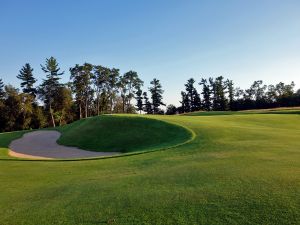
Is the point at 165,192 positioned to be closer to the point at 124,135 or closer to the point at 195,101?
the point at 124,135

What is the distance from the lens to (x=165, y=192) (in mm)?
7148

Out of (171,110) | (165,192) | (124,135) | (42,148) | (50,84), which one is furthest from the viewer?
(171,110)

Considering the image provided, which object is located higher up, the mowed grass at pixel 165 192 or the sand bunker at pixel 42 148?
the mowed grass at pixel 165 192

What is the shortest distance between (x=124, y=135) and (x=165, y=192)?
17235 millimetres

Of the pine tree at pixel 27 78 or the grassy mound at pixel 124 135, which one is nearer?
the grassy mound at pixel 124 135

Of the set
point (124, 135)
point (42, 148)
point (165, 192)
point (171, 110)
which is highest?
point (171, 110)

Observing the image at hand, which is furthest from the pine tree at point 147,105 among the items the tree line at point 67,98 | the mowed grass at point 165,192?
the mowed grass at point 165,192

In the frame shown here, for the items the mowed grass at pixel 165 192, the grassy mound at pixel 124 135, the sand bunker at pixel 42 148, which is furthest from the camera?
the sand bunker at pixel 42 148

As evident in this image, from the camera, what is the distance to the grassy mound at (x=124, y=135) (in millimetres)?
20969

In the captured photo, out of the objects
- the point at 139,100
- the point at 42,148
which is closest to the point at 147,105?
the point at 139,100

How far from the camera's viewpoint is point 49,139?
1255 inches

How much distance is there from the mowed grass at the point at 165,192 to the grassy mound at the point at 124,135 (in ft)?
27.5

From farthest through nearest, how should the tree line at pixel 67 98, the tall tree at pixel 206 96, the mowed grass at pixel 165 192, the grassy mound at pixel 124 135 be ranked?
1. the tall tree at pixel 206 96
2. the tree line at pixel 67 98
3. the grassy mound at pixel 124 135
4. the mowed grass at pixel 165 192

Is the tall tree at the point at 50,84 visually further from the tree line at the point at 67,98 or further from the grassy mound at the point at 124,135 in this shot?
the grassy mound at the point at 124,135
